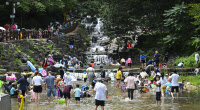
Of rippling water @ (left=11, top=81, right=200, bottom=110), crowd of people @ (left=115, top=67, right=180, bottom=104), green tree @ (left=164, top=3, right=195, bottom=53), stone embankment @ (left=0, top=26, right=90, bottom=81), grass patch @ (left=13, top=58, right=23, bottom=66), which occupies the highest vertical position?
green tree @ (left=164, top=3, right=195, bottom=53)

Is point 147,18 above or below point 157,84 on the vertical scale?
above

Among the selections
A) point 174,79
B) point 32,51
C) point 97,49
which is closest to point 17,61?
point 32,51

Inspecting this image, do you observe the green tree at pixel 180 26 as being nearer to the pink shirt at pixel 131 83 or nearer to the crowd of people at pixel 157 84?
the crowd of people at pixel 157 84

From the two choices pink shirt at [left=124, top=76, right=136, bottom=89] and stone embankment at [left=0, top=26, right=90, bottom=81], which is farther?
stone embankment at [left=0, top=26, right=90, bottom=81]

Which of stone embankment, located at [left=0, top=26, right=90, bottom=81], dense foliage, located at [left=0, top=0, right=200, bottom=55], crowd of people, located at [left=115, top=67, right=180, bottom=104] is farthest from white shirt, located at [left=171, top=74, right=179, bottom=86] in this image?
dense foliage, located at [left=0, top=0, right=200, bottom=55]

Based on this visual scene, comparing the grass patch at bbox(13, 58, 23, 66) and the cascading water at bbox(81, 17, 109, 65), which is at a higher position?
the cascading water at bbox(81, 17, 109, 65)

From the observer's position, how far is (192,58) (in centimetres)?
3422

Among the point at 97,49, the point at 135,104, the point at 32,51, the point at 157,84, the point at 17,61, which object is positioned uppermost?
the point at 97,49

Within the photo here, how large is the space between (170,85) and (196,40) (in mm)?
14082

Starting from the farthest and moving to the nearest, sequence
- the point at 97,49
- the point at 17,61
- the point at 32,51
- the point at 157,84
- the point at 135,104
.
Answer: the point at 97,49, the point at 32,51, the point at 17,61, the point at 135,104, the point at 157,84

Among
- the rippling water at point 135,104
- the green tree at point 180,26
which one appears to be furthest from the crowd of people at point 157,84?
the green tree at point 180,26

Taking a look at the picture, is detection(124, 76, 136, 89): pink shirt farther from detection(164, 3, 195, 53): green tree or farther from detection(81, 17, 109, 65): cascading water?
detection(81, 17, 109, 65): cascading water

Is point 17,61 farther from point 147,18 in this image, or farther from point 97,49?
point 97,49

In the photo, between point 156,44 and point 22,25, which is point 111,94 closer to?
point 156,44
